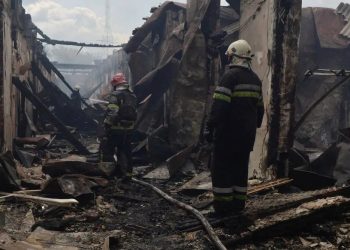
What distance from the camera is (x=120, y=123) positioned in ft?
22.7

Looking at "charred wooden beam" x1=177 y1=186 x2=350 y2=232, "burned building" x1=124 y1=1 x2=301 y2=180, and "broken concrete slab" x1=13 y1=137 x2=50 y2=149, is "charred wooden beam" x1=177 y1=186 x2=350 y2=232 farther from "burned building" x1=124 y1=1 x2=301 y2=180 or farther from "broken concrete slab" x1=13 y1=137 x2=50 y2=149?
"broken concrete slab" x1=13 y1=137 x2=50 y2=149

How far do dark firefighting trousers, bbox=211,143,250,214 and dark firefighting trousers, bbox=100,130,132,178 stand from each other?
2.72 m

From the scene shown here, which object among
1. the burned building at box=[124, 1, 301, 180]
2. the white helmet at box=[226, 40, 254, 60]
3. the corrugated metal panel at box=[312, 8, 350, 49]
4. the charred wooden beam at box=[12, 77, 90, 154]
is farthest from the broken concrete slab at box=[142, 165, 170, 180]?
the corrugated metal panel at box=[312, 8, 350, 49]

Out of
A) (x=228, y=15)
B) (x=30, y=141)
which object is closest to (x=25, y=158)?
(x=30, y=141)

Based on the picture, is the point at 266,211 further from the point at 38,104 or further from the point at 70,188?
the point at 38,104

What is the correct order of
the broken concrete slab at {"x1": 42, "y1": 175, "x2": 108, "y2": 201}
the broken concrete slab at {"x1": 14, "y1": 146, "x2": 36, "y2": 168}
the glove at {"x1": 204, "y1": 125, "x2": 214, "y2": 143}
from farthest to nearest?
the broken concrete slab at {"x1": 14, "y1": 146, "x2": 36, "y2": 168}
the broken concrete slab at {"x1": 42, "y1": 175, "x2": 108, "y2": 201}
the glove at {"x1": 204, "y1": 125, "x2": 214, "y2": 143}

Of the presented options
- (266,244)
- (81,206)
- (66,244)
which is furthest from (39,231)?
(266,244)

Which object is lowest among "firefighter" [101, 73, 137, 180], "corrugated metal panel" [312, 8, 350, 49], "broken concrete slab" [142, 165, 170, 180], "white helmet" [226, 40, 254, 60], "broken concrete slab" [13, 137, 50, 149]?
"broken concrete slab" [142, 165, 170, 180]

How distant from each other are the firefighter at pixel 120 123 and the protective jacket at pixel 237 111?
111 inches

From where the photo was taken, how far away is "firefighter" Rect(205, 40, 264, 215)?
432cm

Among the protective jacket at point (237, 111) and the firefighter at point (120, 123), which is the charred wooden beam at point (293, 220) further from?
the firefighter at point (120, 123)

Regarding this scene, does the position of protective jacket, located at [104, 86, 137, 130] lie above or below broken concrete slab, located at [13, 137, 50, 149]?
above

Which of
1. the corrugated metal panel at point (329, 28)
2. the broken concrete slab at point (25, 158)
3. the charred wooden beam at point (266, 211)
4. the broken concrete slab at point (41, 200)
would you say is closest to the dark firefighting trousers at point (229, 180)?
the charred wooden beam at point (266, 211)

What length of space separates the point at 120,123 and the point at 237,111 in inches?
120
